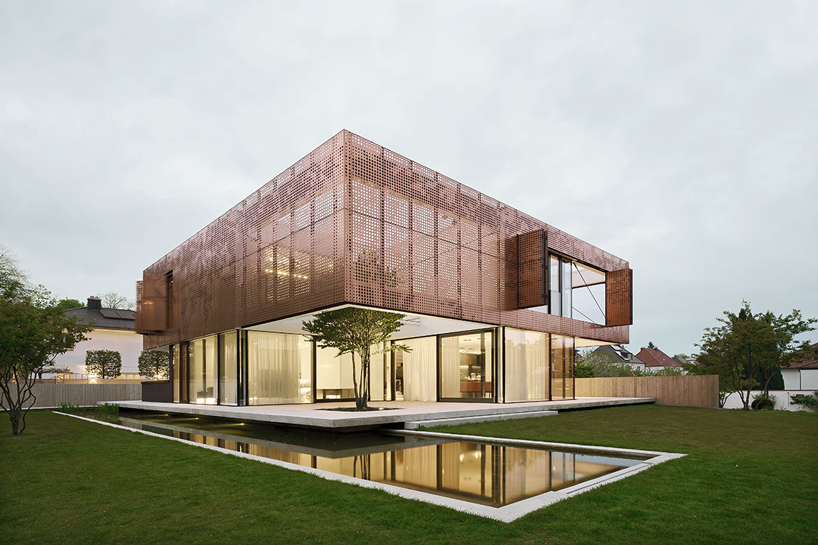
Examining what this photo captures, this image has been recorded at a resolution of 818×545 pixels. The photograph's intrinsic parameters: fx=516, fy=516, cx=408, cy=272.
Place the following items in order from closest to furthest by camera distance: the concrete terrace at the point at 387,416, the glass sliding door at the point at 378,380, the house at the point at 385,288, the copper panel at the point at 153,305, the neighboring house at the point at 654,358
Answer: the concrete terrace at the point at 387,416, the house at the point at 385,288, the glass sliding door at the point at 378,380, the copper panel at the point at 153,305, the neighboring house at the point at 654,358

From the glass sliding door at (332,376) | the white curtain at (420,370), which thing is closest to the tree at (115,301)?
the glass sliding door at (332,376)

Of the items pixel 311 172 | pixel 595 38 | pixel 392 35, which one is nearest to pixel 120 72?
pixel 392 35

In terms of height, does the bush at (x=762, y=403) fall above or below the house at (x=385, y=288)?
below

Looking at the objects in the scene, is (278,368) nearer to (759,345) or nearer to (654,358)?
(759,345)

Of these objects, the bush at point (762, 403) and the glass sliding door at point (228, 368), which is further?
the bush at point (762, 403)

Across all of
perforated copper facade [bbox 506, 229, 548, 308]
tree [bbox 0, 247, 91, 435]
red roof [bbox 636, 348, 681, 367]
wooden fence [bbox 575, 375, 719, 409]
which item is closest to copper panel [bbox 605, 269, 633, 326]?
wooden fence [bbox 575, 375, 719, 409]

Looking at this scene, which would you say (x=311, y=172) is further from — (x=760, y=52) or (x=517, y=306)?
(x=760, y=52)

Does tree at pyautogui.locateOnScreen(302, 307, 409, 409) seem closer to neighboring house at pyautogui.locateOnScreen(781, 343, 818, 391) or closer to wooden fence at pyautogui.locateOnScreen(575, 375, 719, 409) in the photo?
wooden fence at pyautogui.locateOnScreen(575, 375, 719, 409)

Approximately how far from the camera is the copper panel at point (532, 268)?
61.6ft

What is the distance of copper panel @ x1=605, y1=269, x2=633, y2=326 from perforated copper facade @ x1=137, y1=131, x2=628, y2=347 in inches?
189

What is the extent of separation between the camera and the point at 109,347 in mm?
44281

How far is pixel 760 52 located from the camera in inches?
835

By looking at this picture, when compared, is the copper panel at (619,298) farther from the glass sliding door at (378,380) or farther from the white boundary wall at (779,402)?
the white boundary wall at (779,402)

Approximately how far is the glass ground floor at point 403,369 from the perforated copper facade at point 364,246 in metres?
0.99
